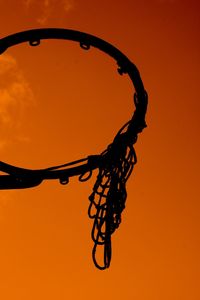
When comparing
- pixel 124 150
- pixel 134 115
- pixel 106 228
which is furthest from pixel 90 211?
pixel 134 115

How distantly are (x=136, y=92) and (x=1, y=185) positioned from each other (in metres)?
1.57

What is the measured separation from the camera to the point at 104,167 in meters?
4.37

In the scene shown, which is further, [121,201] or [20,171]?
[121,201]

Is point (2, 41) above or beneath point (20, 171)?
above

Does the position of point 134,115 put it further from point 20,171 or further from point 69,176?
point 20,171

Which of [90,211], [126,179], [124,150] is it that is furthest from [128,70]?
[90,211]

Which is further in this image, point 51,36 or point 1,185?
point 51,36

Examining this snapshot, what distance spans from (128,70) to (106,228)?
5.06ft

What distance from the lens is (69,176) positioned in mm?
4133

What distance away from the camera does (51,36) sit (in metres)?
4.46

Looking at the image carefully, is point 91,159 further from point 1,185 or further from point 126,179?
point 1,185

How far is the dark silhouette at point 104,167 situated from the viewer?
163 inches

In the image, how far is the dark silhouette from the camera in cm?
414

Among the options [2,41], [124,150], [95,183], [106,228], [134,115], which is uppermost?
[2,41]
